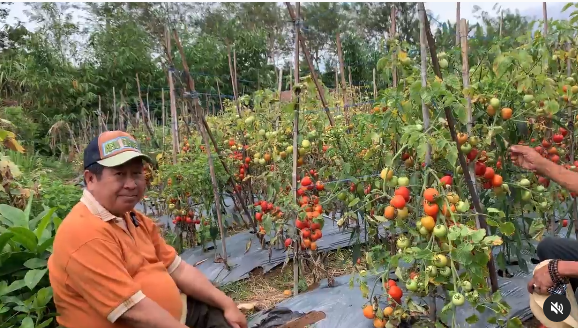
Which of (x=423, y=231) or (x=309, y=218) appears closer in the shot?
(x=423, y=231)

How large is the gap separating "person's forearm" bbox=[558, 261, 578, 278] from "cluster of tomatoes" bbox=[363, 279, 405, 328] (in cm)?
60

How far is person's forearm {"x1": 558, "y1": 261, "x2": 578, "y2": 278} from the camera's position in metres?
1.66

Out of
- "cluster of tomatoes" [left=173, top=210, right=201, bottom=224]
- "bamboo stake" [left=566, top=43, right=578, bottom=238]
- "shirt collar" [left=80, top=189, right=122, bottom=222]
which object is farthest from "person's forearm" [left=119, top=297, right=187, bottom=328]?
"bamboo stake" [left=566, top=43, right=578, bottom=238]

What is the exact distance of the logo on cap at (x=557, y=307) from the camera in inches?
66.2

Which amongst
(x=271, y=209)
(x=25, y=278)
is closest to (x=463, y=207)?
(x=271, y=209)

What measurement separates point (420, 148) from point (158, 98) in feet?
38.6

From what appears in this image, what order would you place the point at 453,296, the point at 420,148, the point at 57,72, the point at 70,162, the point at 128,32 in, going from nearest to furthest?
the point at 453,296 → the point at 420,148 → the point at 70,162 → the point at 57,72 → the point at 128,32

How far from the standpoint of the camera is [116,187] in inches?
60.9

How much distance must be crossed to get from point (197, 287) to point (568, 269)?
1422 millimetres

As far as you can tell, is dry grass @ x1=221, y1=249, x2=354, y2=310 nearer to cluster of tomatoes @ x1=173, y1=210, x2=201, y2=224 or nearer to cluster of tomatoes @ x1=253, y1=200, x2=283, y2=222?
cluster of tomatoes @ x1=253, y1=200, x2=283, y2=222

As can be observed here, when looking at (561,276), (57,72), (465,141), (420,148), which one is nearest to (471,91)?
(465,141)

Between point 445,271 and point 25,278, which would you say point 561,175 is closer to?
point 445,271

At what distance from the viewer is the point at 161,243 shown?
1.85 metres

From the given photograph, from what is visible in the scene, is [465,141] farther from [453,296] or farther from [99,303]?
[99,303]
